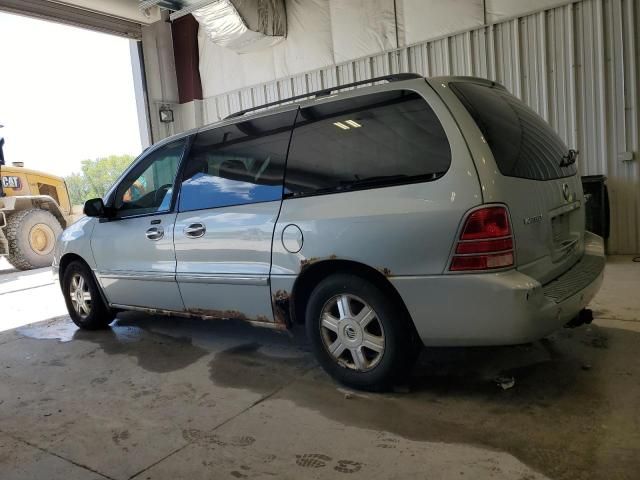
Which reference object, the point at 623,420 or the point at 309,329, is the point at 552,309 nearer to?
the point at 623,420

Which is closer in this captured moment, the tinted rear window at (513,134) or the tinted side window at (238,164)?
the tinted rear window at (513,134)

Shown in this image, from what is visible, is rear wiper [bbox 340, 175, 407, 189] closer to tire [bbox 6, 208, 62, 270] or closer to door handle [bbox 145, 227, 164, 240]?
door handle [bbox 145, 227, 164, 240]

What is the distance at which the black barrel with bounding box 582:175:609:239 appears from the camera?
20.7 feet

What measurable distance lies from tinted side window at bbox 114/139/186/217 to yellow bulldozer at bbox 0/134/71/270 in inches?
301

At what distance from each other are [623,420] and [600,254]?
127 centimetres

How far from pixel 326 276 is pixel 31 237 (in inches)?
401

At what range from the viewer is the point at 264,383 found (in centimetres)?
349

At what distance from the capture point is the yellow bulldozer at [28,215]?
1080cm

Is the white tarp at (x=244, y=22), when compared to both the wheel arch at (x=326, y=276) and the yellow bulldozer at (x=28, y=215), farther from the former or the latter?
the wheel arch at (x=326, y=276)

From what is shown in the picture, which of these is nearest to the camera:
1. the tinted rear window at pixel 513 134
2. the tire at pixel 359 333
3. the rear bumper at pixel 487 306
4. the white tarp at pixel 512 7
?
the rear bumper at pixel 487 306

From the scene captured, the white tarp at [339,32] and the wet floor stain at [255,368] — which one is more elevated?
the white tarp at [339,32]

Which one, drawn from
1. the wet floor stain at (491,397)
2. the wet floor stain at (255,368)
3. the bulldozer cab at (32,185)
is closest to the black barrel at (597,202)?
the wet floor stain at (491,397)

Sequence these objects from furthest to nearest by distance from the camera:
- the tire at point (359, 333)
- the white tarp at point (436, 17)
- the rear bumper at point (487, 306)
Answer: the white tarp at point (436, 17) → the tire at point (359, 333) → the rear bumper at point (487, 306)

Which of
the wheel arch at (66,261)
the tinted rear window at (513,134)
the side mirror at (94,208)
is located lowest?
the wheel arch at (66,261)
